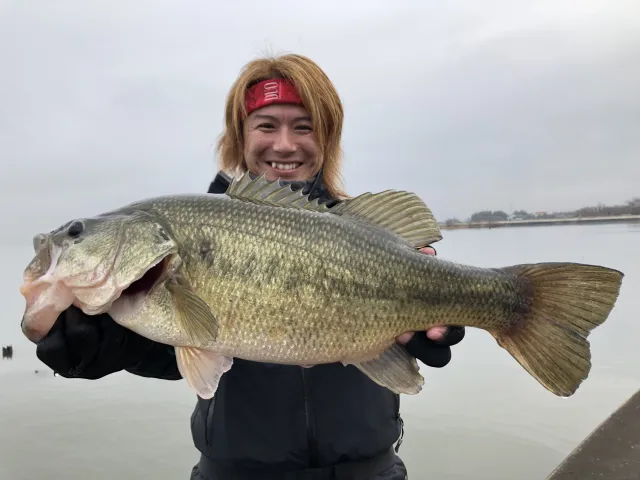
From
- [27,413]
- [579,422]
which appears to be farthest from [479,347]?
[27,413]

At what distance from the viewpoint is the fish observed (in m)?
2.11

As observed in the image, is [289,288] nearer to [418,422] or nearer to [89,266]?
[89,266]

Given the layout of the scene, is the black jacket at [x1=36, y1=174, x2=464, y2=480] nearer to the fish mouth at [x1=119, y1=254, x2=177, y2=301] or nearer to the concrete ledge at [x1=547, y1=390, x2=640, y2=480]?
the fish mouth at [x1=119, y1=254, x2=177, y2=301]

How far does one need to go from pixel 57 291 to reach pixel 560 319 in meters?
2.33

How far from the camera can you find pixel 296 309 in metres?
2.15

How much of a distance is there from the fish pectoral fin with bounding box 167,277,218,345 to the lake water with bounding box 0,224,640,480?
5728mm

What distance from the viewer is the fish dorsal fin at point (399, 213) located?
8.32 feet

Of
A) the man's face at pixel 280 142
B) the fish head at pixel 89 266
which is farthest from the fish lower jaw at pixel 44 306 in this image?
the man's face at pixel 280 142

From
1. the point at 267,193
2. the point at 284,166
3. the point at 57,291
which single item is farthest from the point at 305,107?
the point at 57,291

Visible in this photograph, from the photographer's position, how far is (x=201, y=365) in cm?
220

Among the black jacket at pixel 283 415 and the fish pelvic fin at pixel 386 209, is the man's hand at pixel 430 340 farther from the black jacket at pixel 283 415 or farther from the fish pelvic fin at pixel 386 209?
the fish pelvic fin at pixel 386 209

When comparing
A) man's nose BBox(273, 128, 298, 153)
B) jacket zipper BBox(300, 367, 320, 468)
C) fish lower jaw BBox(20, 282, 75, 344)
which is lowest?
jacket zipper BBox(300, 367, 320, 468)

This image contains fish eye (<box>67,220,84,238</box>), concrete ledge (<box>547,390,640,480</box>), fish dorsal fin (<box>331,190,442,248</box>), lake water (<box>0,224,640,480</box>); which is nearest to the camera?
fish eye (<box>67,220,84,238</box>)

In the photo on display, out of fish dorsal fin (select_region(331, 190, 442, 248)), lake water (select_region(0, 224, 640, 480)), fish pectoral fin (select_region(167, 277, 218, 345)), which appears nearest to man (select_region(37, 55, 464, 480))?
fish dorsal fin (select_region(331, 190, 442, 248))
